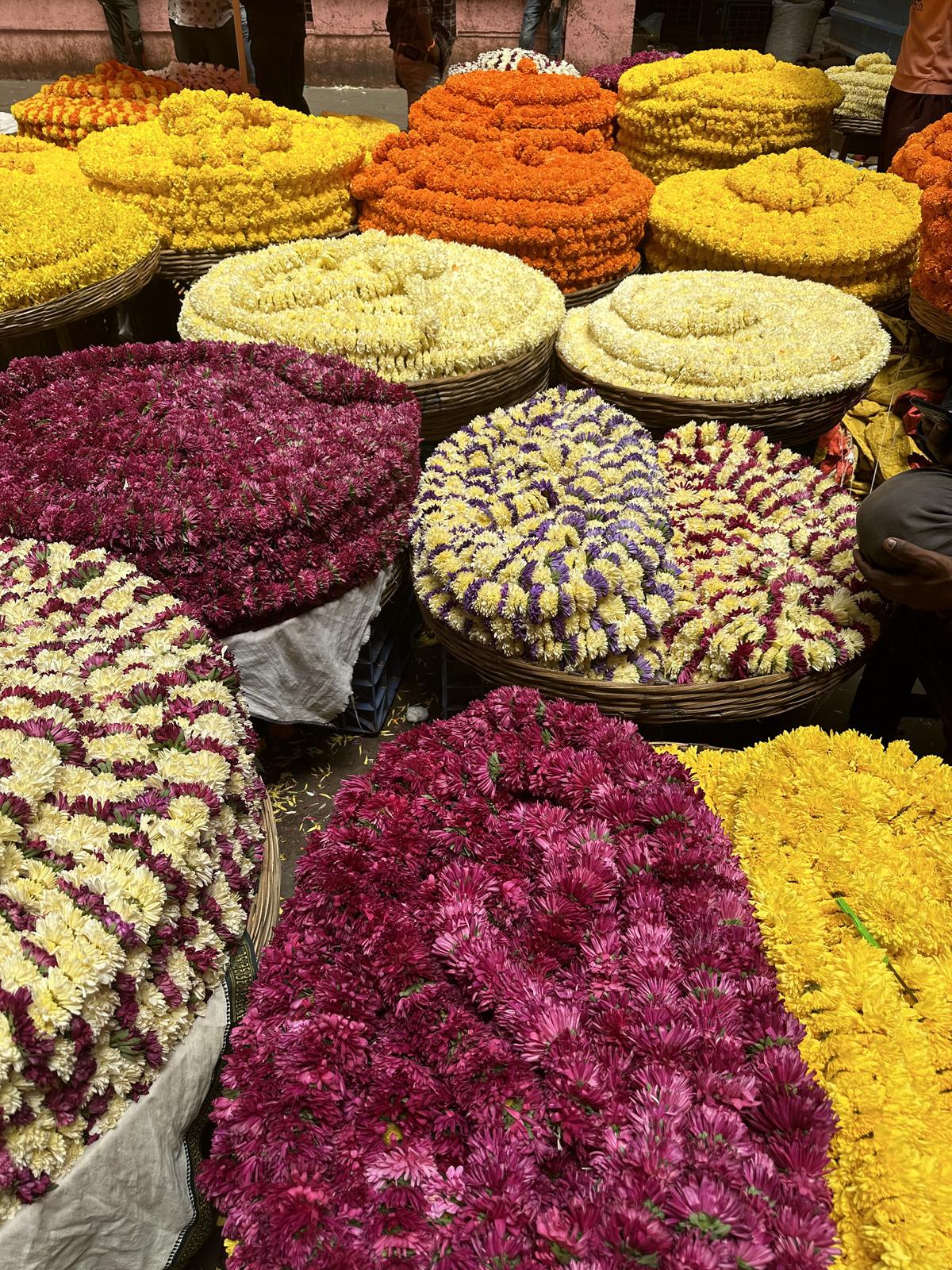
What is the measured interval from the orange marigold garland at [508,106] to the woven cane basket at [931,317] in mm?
1595

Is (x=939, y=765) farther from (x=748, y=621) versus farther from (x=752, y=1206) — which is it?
(x=752, y=1206)

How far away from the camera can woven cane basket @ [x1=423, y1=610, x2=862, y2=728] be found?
5.66ft

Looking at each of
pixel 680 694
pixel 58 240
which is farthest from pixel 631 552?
pixel 58 240

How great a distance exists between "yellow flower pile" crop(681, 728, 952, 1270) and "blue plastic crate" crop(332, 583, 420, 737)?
3.17 feet

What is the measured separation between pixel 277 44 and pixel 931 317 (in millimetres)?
3984

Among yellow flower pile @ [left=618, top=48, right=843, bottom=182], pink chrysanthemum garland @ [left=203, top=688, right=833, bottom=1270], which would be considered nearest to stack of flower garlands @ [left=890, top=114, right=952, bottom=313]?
yellow flower pile @ [left=618, top=48, right=843, bottom=182]

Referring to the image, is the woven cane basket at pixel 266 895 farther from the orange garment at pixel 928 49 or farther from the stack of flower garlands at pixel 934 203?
the orange garment at pixel 928 49

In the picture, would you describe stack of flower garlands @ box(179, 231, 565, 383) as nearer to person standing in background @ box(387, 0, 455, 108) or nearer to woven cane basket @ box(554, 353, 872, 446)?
woven cane basket @ box(554, 353, 872, 446)

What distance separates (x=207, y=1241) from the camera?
4.56ft

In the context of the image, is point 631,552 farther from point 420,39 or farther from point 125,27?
point 125,27

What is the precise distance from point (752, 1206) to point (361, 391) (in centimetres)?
195

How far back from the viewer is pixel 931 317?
2.92 m

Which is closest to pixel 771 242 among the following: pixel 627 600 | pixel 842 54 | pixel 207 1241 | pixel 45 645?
pixel 627 600

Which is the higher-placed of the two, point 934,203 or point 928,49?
point 928,49
